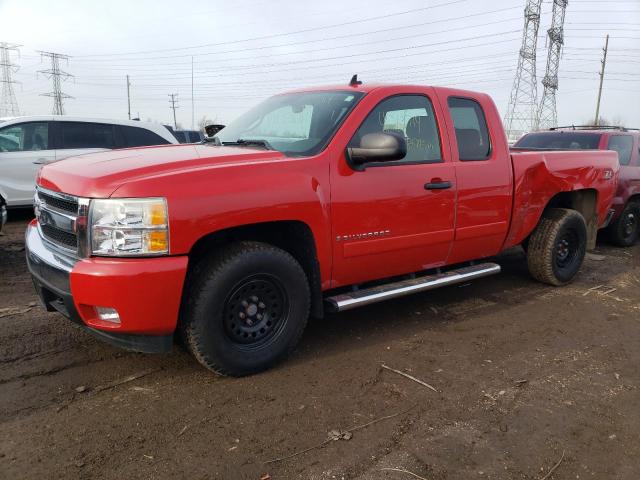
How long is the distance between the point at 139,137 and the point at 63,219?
635cm

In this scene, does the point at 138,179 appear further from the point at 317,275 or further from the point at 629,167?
the point at 629,167

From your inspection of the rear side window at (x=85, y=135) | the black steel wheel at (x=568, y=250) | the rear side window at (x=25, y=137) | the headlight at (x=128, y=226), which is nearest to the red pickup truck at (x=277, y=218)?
the headlight at (x=128, y=226)

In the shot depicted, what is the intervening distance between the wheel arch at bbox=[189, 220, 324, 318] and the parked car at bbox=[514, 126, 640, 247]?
5.59 metres

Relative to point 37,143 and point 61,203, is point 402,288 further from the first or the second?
point 37,143

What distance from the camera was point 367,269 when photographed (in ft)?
12.4

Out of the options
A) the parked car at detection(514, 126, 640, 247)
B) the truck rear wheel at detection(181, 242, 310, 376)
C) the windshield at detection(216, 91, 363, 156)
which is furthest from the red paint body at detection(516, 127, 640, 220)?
the truck rear wheel at detection(181, 242, 310, 376)

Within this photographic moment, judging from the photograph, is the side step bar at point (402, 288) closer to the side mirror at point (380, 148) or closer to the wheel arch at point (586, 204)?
the side mirror at point (380, 148)

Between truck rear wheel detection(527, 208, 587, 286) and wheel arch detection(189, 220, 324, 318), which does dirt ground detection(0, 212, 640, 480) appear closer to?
wheel arch detection(189, 220, 324, 318)

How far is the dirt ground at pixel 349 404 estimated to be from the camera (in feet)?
8.18

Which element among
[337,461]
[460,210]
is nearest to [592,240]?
[460,210]

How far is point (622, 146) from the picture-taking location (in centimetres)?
791

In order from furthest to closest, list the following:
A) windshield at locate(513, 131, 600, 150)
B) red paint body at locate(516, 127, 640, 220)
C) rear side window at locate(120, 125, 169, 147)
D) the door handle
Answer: rear side window at locate(120, 125, 169, 147)
windshield at locate(513, 131, 600, 150)
red paint body at locate(516, 127, 640, 220)
the door handle

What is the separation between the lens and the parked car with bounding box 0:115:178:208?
8.13 metres

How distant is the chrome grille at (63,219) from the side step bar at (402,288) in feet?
5.45
